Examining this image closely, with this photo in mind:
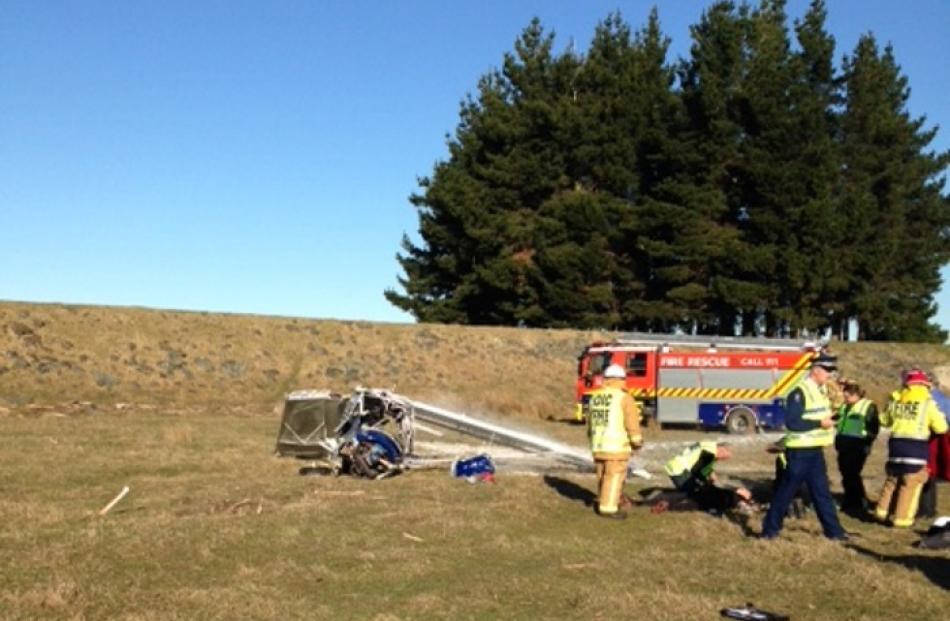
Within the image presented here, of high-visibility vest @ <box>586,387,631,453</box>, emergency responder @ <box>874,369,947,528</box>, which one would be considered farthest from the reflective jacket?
high-visibility vest @ <box>586,387,631,453</box>

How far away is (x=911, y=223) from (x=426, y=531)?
4568cm

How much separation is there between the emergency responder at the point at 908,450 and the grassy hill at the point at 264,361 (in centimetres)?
1854

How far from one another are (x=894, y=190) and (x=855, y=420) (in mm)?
38811

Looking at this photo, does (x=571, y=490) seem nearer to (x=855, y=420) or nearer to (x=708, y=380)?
(x=855, y=420)

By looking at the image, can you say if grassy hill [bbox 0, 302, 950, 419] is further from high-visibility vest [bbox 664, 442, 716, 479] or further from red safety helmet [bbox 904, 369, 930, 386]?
red safety helmet [bbox 904, 369, 930, 386]

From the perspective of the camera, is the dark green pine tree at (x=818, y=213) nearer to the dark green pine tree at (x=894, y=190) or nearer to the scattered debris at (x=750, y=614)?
the dark green pine tree at (x=894, y=190)

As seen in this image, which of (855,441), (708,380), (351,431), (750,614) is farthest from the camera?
(708,380)

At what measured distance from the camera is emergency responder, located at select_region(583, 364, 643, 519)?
37.5ft

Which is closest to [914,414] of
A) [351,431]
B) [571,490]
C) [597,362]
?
[571,490]

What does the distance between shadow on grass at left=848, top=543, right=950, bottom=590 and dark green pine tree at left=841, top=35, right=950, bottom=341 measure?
3781 cm

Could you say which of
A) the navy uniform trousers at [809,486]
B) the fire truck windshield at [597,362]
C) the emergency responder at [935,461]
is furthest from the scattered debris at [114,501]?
the fire truck windshield at [597,362]

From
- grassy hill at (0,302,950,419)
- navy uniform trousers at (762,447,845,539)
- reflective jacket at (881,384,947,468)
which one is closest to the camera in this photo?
navy uniform trousers at (762,447,845,539)

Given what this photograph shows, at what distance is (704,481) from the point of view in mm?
11930

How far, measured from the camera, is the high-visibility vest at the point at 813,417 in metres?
9.95
